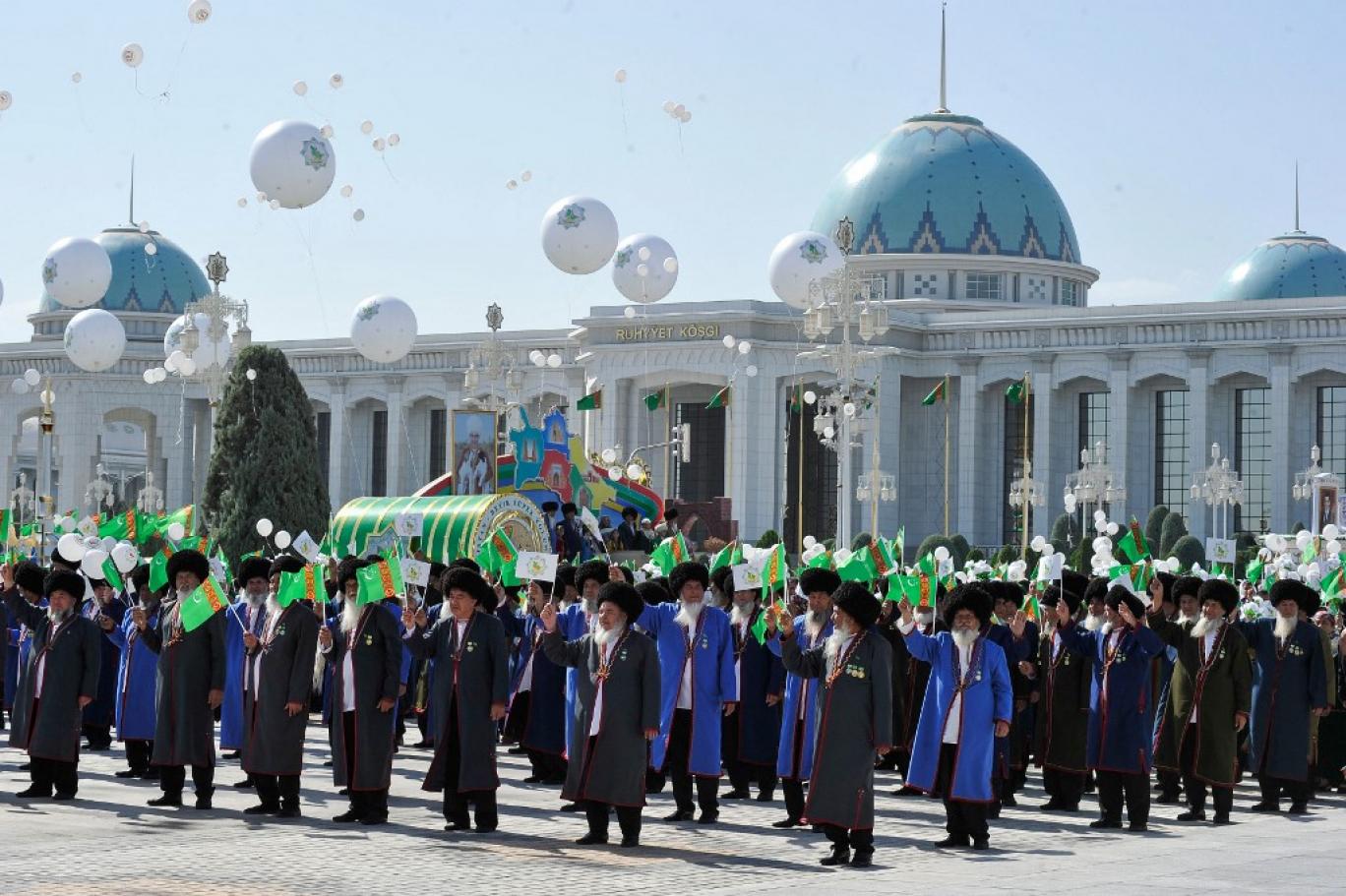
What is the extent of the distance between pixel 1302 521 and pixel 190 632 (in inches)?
1877

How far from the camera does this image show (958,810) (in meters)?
14.3

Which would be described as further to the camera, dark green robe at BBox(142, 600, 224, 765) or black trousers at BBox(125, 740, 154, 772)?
black trousers at BBox(125, 740, 154, 772)

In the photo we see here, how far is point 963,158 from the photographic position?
226 feet

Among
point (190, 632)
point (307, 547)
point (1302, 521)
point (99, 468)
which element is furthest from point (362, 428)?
point (190, 632)

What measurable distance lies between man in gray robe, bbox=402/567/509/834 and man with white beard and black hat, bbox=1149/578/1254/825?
5.21m

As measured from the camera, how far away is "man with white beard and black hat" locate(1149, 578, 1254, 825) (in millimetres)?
16359

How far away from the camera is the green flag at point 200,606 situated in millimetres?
15695

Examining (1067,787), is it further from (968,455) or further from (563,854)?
(968,455)

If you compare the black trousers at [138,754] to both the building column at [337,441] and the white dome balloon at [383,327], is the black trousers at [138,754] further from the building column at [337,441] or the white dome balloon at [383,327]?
the building column at [337,441]

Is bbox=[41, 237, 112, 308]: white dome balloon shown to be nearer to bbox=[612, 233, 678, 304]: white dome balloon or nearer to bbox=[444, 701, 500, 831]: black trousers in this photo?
bbox=[612, 233, 678, 304]: white dome balloon

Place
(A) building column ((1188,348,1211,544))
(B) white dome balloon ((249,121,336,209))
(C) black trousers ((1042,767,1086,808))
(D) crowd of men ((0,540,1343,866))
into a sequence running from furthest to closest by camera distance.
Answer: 1. (A) building column ((1188,348,1211,544))
2. (B) white dome balloon ((249,121,336,209))
3. (C) black trousers ((1042,767,1086,808))
4. (D) crowd of men ((0,540,1343,866))

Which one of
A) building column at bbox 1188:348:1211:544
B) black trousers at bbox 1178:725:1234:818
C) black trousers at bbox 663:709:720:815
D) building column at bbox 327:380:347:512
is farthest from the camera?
building column at bbox 327:380:347:512

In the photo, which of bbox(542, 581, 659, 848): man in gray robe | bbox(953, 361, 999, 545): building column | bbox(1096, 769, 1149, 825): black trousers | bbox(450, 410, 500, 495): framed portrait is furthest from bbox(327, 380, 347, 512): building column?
bbox(542, 581, 659, 848): man in gray robe

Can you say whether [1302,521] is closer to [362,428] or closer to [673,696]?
[362,428]
